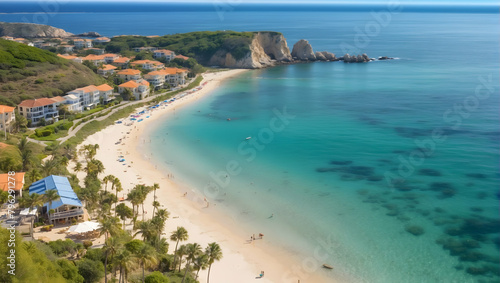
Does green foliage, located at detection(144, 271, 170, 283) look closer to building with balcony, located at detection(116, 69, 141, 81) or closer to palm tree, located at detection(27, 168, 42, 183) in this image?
palm tree, located at detection(27, 168, 42, 183)

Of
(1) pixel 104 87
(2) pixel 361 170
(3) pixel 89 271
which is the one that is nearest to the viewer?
(3) pixel 89 271

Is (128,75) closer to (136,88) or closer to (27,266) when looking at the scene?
(136,88)

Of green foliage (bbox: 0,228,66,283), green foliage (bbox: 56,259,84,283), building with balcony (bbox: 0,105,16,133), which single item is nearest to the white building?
building with balcony (bbox: 0,105,16,133)

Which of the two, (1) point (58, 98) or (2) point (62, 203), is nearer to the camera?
(2) point (62, 203)

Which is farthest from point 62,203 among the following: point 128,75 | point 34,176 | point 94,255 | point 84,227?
point 128,75

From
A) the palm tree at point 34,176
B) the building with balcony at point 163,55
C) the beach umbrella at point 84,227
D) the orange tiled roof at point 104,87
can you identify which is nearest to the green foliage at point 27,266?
the beach umbrella at point 84,227

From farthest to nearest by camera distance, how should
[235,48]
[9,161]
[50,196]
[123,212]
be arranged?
[235,48]
[9,161]
[123,212]
[50,196]

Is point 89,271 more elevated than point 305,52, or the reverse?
point 305,52
